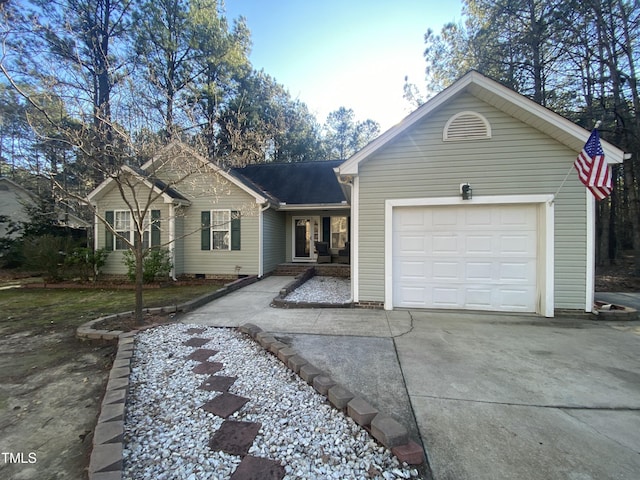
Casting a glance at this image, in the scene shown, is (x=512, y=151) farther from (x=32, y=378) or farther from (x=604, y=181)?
(x=32, y=378)

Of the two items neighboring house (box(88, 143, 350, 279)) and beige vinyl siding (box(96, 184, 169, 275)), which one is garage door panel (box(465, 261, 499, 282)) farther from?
beige vinyl siding (box(96, 184, 169, 275))

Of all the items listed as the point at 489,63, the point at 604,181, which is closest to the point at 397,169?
the point at 604,181

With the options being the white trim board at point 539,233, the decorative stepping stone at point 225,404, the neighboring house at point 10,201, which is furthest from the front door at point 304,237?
the neighboring house at point 10,201

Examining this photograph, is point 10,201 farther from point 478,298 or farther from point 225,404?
point 478,298

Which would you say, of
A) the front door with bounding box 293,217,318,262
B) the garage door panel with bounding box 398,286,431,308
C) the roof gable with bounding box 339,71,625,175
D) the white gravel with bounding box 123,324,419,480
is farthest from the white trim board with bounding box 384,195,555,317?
the front door with bounding box 293,217,318,262

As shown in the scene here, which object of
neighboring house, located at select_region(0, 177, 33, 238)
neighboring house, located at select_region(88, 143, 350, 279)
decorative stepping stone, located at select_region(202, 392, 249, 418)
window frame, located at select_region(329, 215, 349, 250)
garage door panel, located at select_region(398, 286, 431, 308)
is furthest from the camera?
neighboring house, located at select_region(0, 177, 33, 238)

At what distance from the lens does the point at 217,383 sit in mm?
3072

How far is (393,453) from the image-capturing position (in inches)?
80.0

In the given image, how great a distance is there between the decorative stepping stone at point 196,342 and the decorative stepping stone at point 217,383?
1158 mm

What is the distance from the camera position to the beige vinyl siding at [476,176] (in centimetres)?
558

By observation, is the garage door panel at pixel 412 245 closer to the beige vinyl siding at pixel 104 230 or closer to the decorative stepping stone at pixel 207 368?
the decorative stepping stone at pixel 207 368

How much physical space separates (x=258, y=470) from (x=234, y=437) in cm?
41

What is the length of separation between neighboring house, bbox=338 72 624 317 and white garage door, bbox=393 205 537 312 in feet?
0.07

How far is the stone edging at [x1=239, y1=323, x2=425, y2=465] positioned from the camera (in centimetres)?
201
